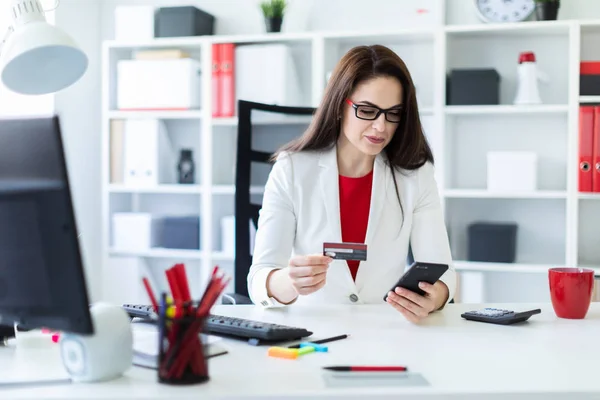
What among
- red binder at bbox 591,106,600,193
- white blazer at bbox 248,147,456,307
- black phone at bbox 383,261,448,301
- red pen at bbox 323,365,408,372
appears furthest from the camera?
red binder at bbox 591,106,600,193

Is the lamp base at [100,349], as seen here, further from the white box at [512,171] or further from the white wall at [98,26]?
the white wall at [98,26]

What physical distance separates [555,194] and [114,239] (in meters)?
2.20

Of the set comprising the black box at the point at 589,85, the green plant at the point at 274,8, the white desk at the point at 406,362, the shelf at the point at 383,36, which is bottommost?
the white desk at the point at 406,362

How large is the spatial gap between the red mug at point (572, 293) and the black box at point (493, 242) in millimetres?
1743

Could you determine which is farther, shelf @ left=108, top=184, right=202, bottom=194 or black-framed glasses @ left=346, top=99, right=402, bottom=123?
shelf @ left=108, top=184, right=202, bottom=194

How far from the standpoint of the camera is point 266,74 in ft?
11.5

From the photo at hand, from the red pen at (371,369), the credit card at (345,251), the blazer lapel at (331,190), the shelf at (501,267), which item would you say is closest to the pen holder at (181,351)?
the red pen at (371,369)

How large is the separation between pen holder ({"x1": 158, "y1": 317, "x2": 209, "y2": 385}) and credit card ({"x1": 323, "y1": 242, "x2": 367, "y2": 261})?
495 millimetres

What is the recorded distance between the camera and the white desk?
0.99 m

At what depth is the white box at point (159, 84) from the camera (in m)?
3.63

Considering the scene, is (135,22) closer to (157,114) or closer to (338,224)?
(157,114)

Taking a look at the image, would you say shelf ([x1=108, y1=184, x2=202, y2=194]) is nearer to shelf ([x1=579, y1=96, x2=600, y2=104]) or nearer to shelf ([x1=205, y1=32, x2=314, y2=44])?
shelf ([x1=205, y1=32, x2=314, y2=44])

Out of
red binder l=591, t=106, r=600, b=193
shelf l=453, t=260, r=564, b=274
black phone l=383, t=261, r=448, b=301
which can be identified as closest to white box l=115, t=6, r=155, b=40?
shelf l=453, t=260, r=564, b=274

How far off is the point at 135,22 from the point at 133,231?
3.53 ft
